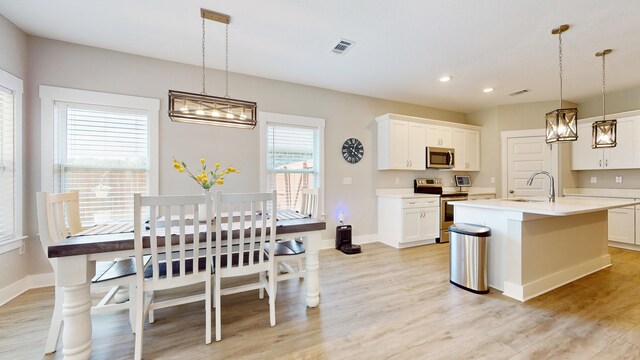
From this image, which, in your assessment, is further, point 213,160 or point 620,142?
point 620,142

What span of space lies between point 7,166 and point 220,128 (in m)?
2.03

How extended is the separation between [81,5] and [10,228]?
226cm

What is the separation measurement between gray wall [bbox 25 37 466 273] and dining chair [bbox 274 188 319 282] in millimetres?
1089

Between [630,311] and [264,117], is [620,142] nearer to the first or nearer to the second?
[630,311]

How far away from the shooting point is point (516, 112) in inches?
200

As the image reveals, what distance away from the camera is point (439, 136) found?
4.97 m

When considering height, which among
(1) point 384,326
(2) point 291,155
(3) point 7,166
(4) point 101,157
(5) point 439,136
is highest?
(5) point 439,136

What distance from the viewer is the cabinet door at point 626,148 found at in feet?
13.5

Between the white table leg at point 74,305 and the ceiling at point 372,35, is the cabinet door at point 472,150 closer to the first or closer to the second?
the ceiling at point 372,35

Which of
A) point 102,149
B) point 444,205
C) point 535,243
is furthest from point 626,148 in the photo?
point 102,149

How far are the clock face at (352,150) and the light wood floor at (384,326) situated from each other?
2223 millimetres

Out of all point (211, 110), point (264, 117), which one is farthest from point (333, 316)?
point (264, 117)

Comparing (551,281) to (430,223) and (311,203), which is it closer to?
(430,223)

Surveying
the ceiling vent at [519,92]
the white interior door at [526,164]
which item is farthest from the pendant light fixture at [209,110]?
the white interior door at [526,164]
